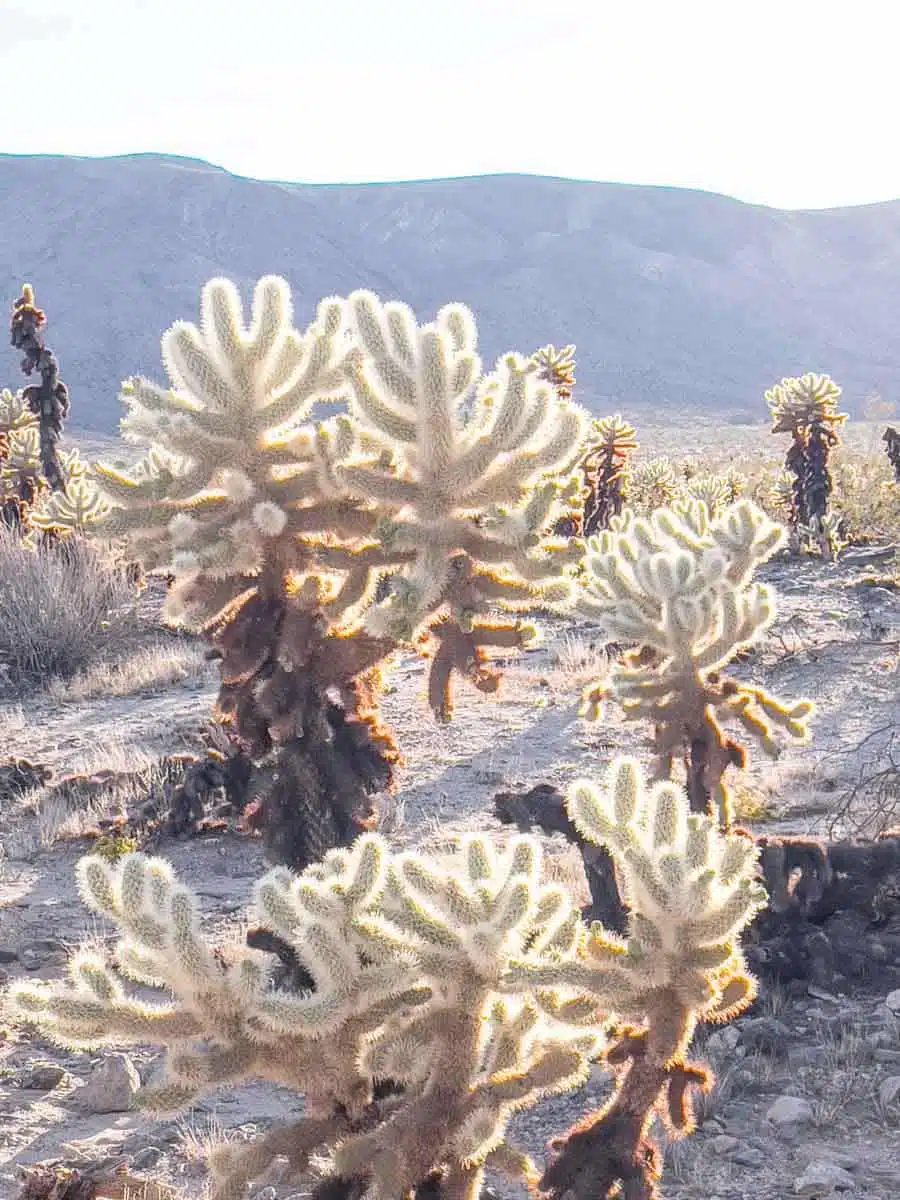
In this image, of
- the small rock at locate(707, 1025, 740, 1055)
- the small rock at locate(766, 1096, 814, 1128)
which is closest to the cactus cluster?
the small rock at locate(707, 1025, 740, 1055)

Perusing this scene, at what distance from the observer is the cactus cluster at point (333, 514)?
3393 mm

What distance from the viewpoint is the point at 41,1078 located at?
4000 mm

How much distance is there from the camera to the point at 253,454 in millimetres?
3699

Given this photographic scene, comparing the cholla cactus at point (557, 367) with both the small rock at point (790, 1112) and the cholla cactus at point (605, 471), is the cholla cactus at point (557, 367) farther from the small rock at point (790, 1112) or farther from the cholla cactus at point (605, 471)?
the small rock at point (790, 1112)

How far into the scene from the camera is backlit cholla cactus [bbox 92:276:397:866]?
3.64 meters

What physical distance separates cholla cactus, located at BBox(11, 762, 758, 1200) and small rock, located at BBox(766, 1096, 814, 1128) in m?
1.17

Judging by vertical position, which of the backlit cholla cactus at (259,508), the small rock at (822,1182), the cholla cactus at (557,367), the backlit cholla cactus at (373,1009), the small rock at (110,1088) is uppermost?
the cholla cactus at (557,367)

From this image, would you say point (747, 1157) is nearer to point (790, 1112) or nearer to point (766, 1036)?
point (790, 1112)

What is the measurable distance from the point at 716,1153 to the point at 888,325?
9070 cm

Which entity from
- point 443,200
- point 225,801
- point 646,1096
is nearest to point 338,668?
point 646,1096

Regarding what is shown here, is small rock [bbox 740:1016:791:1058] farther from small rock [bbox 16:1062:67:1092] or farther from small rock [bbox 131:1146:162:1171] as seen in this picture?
small rock [bbox 16:1062:67:1092]

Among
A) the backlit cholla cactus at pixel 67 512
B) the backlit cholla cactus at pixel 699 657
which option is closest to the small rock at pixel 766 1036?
the backlit cholla cactus at pixel 699 657

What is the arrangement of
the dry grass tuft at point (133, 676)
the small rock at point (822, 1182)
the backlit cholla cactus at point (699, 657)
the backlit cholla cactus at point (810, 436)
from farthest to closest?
the backlit cholla cactus at point (810, 436), the dry grass tuft at point (133, 676), the backlit cholla cactus at point (699, 657), the small rock at point (822, 1182)

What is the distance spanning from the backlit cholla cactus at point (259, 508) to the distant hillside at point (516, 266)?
218 feet
